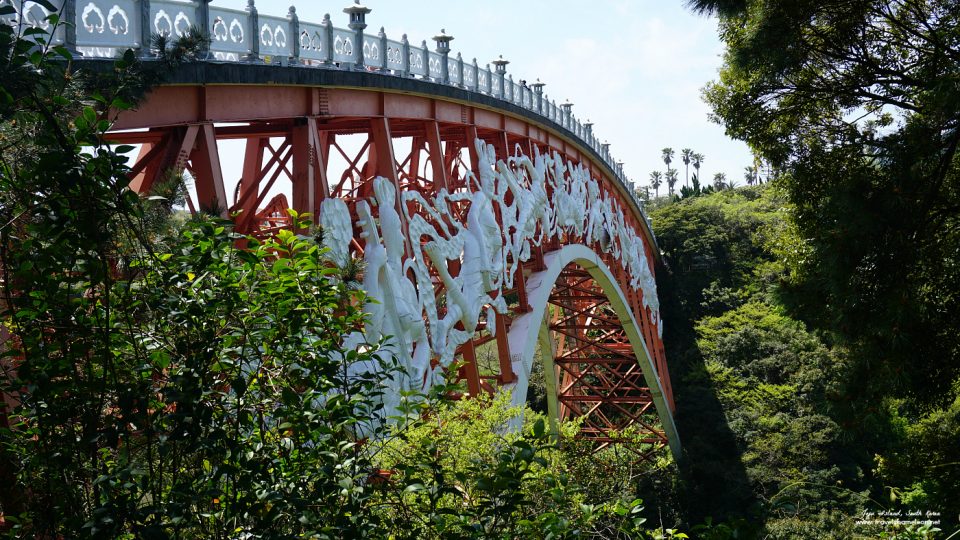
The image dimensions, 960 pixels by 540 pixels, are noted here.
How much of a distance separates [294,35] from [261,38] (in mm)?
676

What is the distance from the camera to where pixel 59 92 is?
4.15 meters

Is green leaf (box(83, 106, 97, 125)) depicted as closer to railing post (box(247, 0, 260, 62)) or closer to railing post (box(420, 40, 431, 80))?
railing post (box(247, 0, 260, 62))

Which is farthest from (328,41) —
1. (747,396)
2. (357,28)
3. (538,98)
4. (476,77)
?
(747,396)

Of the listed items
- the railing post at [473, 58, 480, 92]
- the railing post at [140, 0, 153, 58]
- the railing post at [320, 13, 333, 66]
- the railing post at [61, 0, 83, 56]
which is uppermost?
the railing post at [473, 58, 480, 92]

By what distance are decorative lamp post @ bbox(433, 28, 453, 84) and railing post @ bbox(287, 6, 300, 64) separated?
423 cm

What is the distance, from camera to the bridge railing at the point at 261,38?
6.86 meters

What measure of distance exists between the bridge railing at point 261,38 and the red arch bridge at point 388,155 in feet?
0.06

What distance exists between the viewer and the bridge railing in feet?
22.5

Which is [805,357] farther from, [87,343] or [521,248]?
[87,343]

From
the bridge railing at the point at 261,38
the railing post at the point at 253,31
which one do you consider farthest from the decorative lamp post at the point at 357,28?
the railing post at the point at 253,31

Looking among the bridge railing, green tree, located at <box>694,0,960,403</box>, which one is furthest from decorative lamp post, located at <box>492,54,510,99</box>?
green tree, located at <box>694,0,960,403</box>

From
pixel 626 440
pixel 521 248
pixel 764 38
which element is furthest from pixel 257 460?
pixel 626 440

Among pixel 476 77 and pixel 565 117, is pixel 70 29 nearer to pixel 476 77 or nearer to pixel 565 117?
pixel 476 77

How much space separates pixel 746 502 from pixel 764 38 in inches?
873
